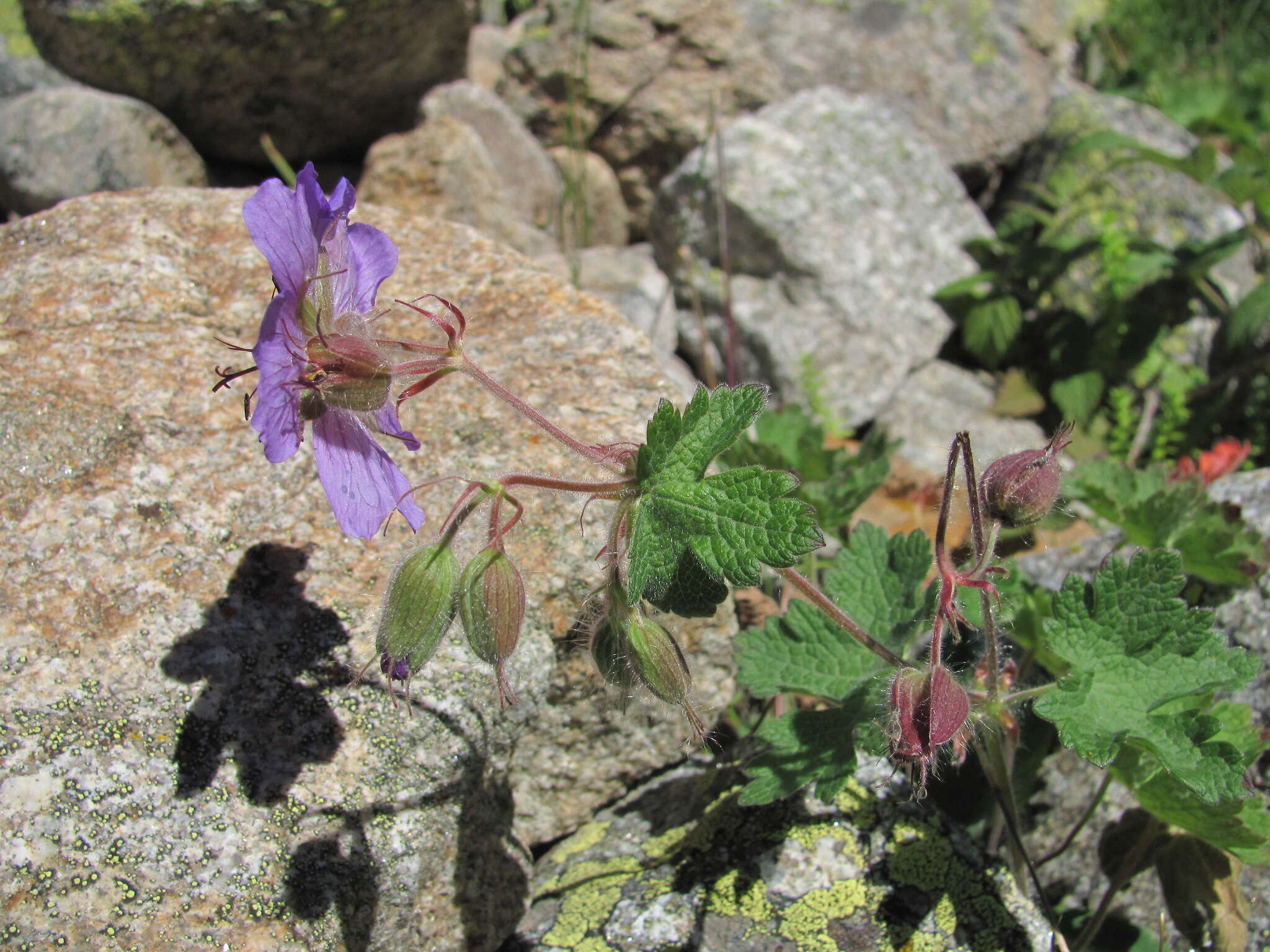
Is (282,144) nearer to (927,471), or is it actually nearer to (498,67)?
(498,67)

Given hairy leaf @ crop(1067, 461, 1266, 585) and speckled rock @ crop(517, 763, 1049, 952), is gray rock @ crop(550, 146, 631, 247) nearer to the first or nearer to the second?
hairy leaf @ crop(1067, 461, 1266, 585)

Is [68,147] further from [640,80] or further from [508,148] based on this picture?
[640,80]

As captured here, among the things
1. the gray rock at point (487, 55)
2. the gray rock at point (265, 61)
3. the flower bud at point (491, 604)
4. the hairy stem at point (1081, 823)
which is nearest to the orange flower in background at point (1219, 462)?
the hairy stem at point (1081, 823)

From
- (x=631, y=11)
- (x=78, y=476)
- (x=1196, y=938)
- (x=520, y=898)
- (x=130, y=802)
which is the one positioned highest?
(x=631, y=11)

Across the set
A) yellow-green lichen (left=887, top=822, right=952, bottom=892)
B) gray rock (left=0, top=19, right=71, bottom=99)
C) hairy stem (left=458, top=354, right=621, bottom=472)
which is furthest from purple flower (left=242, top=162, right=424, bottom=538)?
gray rock (left=0, top=19, right=71, bottom=99)

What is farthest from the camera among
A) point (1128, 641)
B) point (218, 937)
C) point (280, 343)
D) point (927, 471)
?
point (927, 471)

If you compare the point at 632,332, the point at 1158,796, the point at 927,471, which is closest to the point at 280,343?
the point at 632,332
